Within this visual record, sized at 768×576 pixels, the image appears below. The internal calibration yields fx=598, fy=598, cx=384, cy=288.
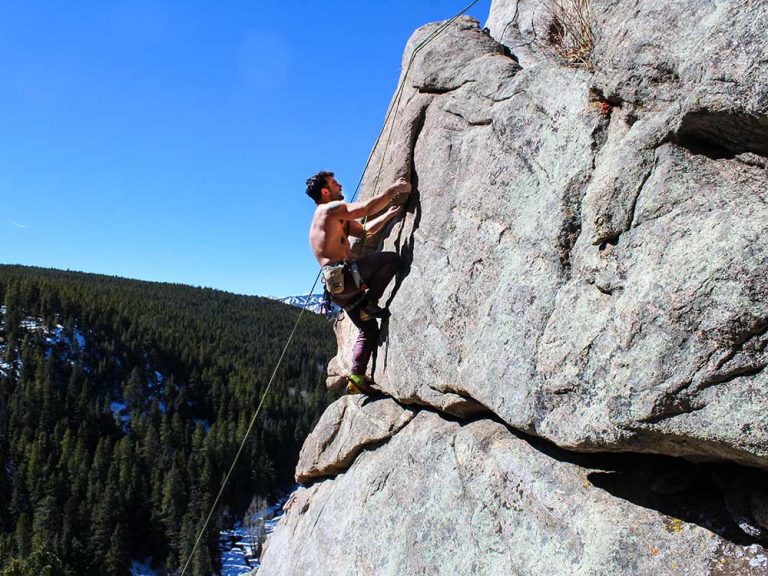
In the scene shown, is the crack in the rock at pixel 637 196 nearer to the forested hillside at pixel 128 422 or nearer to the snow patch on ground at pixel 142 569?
the forested hillside at pixel 128 422

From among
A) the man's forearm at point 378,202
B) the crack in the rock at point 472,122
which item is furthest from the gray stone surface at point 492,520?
the crack in the rock at point 472,122

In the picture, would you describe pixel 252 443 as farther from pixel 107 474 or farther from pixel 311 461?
pixel 311 461

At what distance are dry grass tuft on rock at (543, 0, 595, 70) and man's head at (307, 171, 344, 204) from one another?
3451 millimetres

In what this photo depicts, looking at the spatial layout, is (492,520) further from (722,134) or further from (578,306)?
(722,134)

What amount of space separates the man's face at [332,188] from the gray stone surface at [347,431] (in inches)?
119

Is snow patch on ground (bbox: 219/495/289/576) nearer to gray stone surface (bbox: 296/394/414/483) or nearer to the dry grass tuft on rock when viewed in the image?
gray stone surface (bbox: 296/394/414/483)

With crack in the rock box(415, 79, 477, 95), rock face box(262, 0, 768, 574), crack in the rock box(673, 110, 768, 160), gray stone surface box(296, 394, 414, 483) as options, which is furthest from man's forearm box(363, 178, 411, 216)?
crack in the rock box(673, 110, 768, 160)

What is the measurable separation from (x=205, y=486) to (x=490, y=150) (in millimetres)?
76033

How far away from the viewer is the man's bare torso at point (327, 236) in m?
7.98

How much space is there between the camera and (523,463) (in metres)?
5.52

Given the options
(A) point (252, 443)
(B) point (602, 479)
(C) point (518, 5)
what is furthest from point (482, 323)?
(A) point (252, 443)

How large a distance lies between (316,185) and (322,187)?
99 mm

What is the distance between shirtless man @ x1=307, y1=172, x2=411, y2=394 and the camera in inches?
309

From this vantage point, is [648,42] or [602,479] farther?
[602,479]
